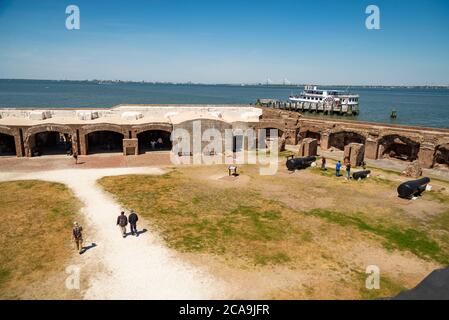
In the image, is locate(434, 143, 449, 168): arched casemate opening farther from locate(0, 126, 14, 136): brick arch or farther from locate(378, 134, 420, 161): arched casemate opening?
locate(0, 126, 14, 136): brick arch

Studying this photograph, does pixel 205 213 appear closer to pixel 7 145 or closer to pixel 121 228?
pixel 121 228

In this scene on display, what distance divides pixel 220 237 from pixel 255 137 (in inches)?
813

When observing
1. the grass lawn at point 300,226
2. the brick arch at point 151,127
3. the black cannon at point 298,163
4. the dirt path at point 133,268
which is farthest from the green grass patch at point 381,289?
the brick arch at point 151,127

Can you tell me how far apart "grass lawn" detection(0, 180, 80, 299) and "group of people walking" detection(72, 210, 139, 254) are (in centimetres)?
50

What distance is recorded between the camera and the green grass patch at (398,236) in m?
14.6

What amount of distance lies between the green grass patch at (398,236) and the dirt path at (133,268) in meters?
8.66

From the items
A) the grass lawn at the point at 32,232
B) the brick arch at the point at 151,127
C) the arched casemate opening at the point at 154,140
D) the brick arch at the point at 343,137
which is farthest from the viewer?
the arched casemate opening at the point at 154,140

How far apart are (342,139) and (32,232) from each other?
31.0m

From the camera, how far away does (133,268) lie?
1302 cm

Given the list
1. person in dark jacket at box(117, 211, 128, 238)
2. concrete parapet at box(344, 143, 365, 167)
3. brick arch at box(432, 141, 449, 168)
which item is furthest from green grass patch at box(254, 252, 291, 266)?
brick arch at box(432, 141, 449, 168)

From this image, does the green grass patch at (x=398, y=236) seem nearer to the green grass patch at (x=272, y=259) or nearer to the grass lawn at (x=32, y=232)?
the green grass patch at (x=272, y=259)

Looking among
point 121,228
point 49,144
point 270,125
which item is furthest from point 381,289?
point 49,144
